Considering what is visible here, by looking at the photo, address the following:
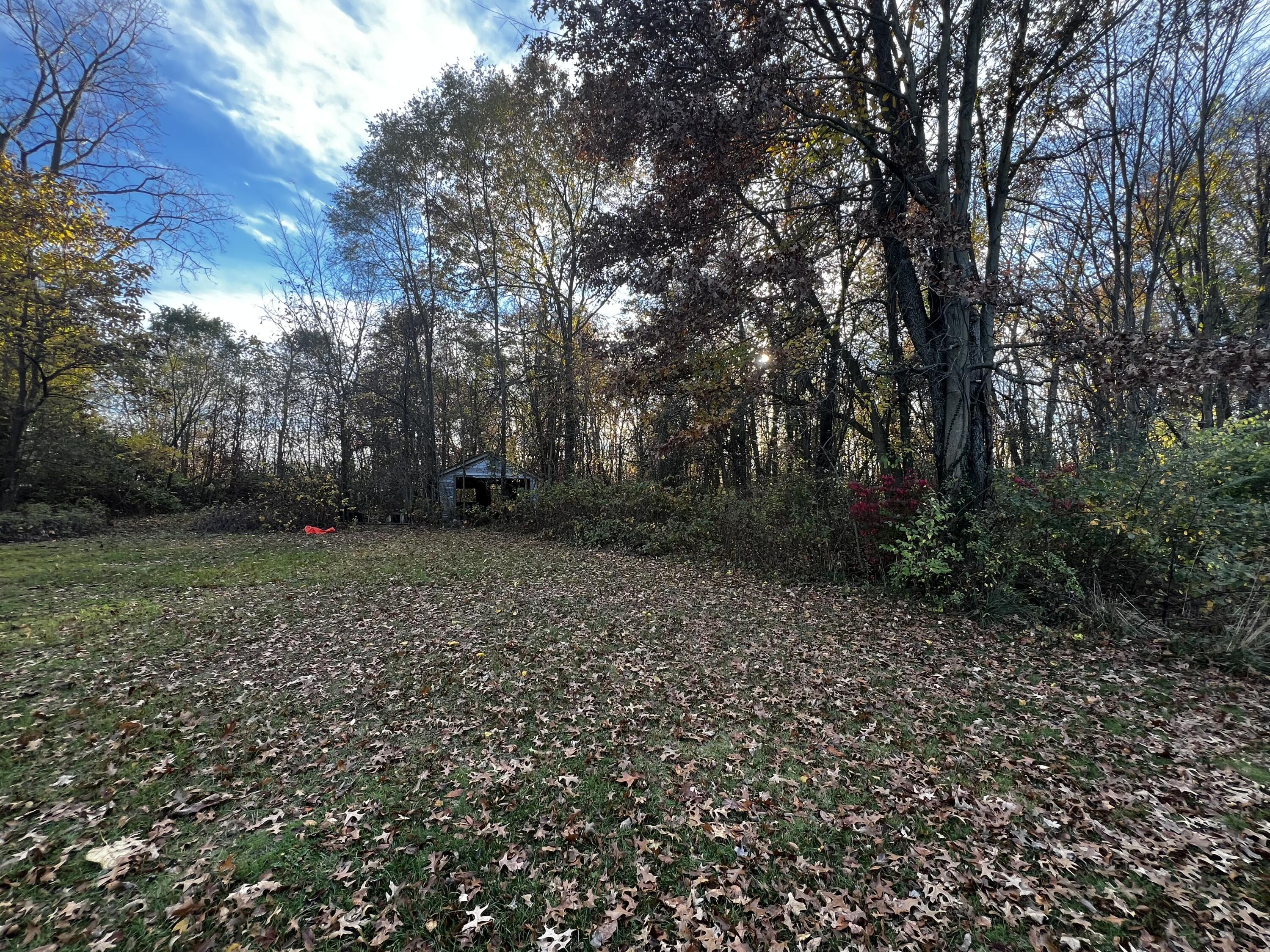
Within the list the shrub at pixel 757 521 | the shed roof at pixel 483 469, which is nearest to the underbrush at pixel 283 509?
the shed roof at pixel 483 469

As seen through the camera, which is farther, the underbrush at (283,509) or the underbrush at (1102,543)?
the underbrush at (283,509)

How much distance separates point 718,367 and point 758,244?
3078 mm

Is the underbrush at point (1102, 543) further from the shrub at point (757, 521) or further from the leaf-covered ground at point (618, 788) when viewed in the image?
the leaf-covered ground at point (618, 788)

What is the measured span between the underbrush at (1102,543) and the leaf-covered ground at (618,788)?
0.74 m

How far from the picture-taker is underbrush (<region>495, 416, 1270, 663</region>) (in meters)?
5.40

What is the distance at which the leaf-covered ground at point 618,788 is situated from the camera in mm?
2369

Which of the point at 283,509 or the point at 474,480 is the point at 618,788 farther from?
the point at 474,480

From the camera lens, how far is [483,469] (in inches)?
811

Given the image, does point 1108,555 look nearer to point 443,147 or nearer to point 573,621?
point 573,621

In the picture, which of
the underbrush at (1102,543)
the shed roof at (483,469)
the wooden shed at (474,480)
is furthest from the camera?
the shed roof at (483,469)

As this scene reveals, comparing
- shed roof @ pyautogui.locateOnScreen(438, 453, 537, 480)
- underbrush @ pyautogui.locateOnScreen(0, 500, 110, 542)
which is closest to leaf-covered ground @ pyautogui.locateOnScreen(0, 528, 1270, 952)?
underbrush @ pyautogui.locateOnScreen(0, 500, 110, 542)

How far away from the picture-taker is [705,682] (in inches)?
197

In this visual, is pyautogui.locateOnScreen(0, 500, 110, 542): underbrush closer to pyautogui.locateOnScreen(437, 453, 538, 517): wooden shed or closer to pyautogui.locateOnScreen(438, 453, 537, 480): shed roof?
pyautogui.locateOnScreen(437, 453, 538, 517): wooden shed

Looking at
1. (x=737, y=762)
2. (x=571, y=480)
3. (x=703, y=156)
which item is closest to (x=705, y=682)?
(x=737, y=762)
